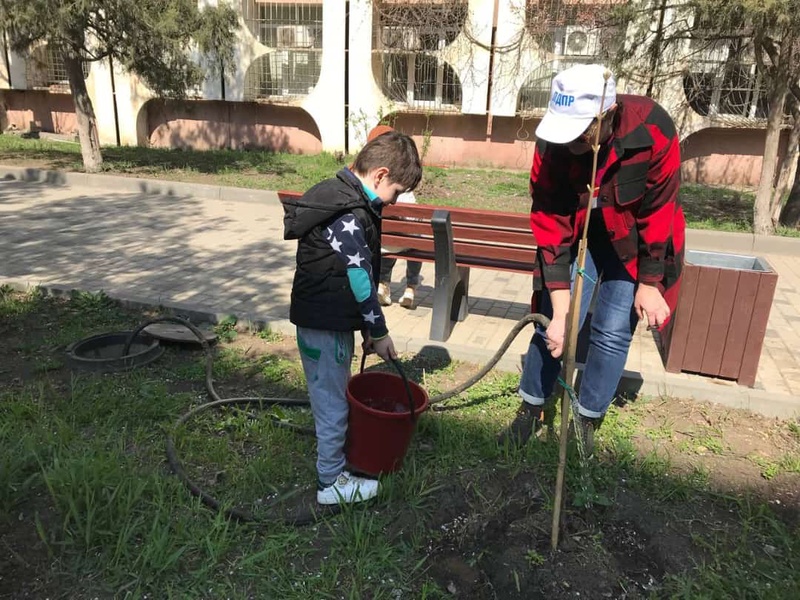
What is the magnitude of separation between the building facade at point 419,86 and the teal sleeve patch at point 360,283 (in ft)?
32.3

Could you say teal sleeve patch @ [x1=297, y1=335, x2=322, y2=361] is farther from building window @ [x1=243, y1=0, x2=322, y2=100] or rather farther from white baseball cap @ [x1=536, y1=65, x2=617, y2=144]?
building window @ [x1=243, y1=0, x2=322, y2=100]

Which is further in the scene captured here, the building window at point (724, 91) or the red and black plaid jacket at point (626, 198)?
the building window at point (724, 91)

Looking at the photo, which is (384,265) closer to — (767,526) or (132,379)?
(132,379)

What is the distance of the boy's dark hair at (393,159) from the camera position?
2383 millimetres

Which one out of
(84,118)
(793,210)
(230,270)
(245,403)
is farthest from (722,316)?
(84,118)

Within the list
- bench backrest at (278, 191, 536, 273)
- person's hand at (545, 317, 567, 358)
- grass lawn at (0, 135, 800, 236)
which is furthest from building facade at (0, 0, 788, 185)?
person's hand at (545, 317, 567, 358)

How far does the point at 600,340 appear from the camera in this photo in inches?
112

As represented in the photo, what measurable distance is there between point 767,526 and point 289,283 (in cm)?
408

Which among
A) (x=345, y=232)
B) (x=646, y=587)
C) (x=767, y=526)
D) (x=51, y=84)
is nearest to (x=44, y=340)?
(x=345, y=232)

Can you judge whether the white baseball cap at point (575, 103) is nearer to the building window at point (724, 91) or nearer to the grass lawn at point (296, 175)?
the grass lawn at point (296, 175)

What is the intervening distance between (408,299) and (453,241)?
0.89 m

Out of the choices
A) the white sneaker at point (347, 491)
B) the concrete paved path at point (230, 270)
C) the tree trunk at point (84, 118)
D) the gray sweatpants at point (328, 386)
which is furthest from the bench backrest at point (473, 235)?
the tree trunk at point (84, 118)

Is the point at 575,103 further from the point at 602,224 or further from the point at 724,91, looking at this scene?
the point at 724,91

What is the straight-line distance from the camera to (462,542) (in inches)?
93.7
